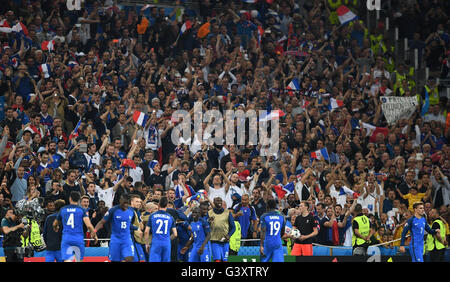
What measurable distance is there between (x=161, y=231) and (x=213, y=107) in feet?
20.4

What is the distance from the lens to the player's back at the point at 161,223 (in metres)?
15.4

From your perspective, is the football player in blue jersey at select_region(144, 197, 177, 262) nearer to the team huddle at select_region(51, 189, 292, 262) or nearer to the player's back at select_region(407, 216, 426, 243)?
the team huddle at select_region(51, 189, 292, 262)

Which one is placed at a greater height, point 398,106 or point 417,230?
point 398,106

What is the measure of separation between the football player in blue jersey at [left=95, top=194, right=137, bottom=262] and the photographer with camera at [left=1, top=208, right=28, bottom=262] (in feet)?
5.54

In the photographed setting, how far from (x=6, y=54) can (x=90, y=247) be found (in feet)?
19.4

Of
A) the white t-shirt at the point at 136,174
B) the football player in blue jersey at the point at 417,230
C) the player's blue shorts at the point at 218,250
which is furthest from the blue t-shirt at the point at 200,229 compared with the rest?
the football player in blue jersey at the point at 417,230

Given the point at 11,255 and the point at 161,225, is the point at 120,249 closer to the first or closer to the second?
the point at 161,225

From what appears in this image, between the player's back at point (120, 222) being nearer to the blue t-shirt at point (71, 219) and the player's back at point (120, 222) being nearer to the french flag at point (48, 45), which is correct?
the blue t-shirt at point (71, 219)

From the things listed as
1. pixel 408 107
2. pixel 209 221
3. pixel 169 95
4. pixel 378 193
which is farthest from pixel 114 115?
pixel 408 107

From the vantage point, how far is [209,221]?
16797 mm

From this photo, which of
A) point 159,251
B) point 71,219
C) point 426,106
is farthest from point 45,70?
point 426,106

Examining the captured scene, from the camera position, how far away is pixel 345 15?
987 inches
